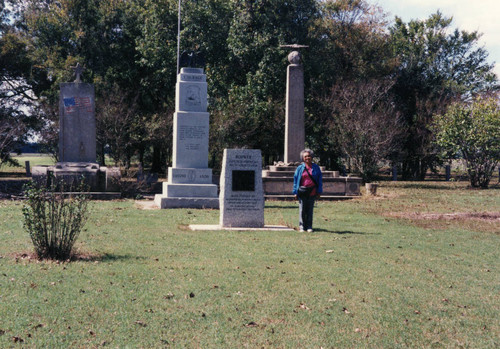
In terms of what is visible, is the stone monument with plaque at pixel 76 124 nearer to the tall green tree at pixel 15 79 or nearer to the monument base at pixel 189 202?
the monument base at pixel 189 202

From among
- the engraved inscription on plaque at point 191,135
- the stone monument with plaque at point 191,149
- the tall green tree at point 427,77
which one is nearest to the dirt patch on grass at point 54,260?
the stone monument with plaque at point 191,149

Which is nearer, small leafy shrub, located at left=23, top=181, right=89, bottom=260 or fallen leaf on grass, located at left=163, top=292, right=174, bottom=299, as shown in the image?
fallen leaf on grass, located at left=163, top=292, right=174, bottom=299

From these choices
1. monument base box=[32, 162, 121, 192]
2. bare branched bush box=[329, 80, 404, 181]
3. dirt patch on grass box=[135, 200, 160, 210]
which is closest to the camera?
dirt patch on grass box=[135, 200, 160, 210]

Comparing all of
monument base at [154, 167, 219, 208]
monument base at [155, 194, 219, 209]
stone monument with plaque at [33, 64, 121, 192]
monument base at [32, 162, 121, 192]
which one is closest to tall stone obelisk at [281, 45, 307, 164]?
monument base at [154, 167, 219, 208]

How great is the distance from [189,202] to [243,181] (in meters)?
4.75

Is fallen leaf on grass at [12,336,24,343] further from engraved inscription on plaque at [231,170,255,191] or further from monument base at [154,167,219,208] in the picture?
monument base at [154,167,219,208]

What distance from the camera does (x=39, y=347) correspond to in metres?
4.61

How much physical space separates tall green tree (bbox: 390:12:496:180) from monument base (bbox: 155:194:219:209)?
22.0m

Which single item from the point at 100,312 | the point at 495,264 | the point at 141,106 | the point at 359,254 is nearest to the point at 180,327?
the point at 100,312

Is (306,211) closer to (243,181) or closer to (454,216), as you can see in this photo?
(243,181)

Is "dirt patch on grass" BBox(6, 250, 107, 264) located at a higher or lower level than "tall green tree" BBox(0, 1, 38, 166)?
lower

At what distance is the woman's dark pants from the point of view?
39.0ft

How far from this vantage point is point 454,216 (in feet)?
50.6

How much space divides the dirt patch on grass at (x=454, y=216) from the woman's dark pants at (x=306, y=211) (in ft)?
14.8
